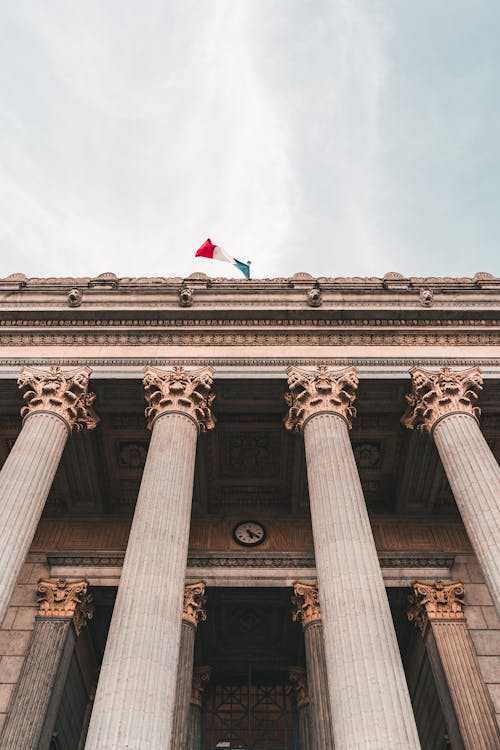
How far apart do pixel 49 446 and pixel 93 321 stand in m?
5.72

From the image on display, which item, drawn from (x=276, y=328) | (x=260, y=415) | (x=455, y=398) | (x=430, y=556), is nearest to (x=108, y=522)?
(x=260, y=415)

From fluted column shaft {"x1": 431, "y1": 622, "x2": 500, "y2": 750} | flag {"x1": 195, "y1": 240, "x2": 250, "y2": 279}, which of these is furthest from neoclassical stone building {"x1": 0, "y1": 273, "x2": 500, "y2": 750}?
flag {"x1": 195, "y1": 240, "x2": 250, "y2": 279}

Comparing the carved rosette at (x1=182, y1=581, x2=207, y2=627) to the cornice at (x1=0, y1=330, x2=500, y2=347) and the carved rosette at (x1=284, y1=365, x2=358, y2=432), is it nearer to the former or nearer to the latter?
the carved rosette at (x1=284, y1=365, x2=358, y2=432)

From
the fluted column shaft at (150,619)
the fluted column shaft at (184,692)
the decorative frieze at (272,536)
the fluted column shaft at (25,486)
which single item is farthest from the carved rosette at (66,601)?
the fluted column shaft at (150,619)

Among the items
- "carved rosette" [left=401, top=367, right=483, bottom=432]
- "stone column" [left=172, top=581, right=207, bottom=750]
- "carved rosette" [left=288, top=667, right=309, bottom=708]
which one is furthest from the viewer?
"carved rosette" [left=288, top=667, right=309, bottom=708]

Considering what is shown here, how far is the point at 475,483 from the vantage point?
632 inches

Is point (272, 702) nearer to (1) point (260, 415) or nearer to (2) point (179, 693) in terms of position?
(2) point (179, 693)

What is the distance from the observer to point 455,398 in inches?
747

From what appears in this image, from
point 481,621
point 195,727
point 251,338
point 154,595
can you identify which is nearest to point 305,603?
point 195,727

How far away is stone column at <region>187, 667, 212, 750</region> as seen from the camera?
64.0 ft

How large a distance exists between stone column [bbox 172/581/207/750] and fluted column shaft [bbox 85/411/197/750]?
15.5 feet

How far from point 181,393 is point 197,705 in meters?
9.45

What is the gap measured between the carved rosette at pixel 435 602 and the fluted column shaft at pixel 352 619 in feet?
20.3

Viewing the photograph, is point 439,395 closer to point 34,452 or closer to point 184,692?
point 184,692
